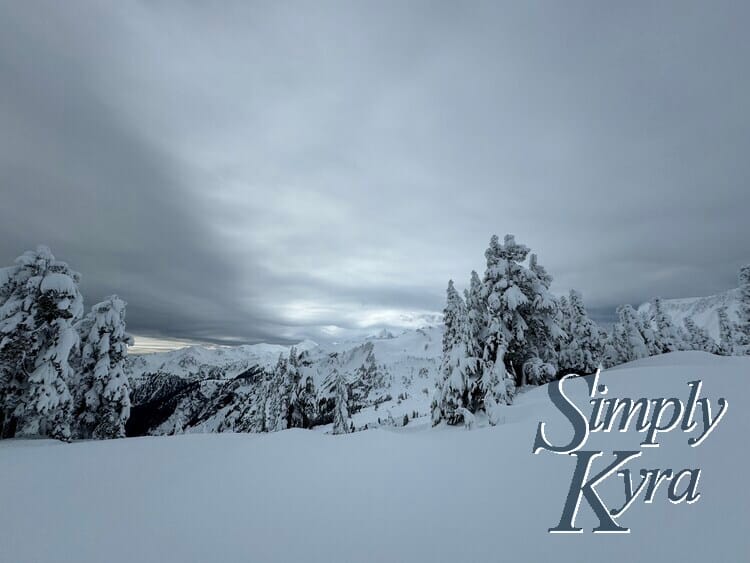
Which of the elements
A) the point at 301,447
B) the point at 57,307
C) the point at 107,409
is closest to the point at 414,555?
the point at 301,447

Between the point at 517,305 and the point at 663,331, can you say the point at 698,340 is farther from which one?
the point at 517,305

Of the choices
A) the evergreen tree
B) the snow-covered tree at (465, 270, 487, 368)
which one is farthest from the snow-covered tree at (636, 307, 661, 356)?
the evergreen tree

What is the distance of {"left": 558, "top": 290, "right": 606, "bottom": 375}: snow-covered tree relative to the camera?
35.3 meters

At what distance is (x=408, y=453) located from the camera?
743 centimetres

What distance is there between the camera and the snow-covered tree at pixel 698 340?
53438 millimetres

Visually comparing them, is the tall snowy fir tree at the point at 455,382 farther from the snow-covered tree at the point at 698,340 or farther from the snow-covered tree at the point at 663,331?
the snow-covered tree at the point at 698,340

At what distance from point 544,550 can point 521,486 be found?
4.80ft

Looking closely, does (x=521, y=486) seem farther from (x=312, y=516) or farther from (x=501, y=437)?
(x=312, y=516)

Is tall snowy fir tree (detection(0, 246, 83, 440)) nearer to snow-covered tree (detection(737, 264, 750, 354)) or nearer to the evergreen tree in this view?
the evergreen tree

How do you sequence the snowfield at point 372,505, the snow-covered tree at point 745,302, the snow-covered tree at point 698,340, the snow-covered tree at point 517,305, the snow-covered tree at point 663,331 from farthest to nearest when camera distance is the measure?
1. the snow-covered tree at point 698,340
2. the snow-covered tree at point 663,331
3. the snow-covered tree at point 745,302
4. the snow-covered tree at point 517,305
5. the snowfield at point 372,505

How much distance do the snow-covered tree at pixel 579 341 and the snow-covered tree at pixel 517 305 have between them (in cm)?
1565

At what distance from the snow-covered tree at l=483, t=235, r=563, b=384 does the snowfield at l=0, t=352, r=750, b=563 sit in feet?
44.0

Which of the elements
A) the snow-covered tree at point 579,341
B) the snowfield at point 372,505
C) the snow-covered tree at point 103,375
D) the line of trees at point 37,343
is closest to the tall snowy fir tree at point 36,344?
the line of trees at point 37,343

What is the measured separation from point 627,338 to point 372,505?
47506mm
